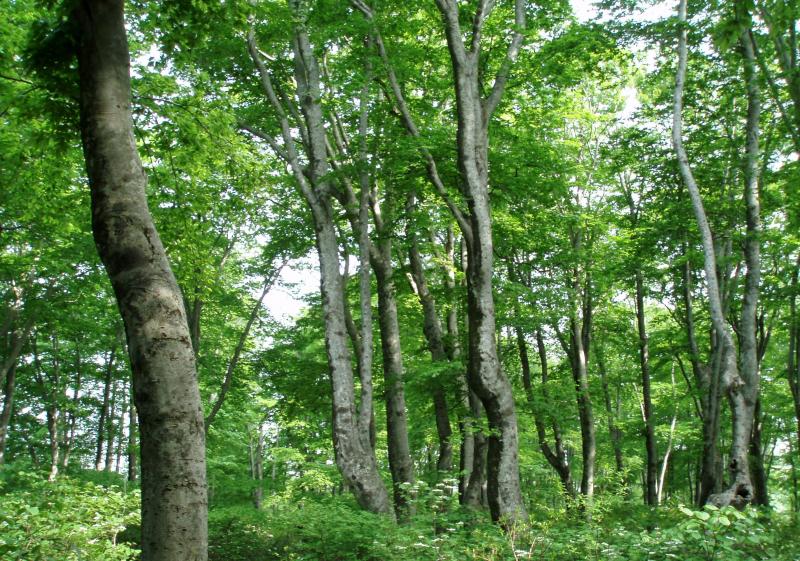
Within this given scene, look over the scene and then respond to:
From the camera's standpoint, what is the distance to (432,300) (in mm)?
14430

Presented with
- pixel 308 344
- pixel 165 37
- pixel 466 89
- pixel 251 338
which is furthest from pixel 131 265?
pixel 251 338

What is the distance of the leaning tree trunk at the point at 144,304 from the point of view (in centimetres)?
312

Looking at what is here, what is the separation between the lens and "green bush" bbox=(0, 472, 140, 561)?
215 inches

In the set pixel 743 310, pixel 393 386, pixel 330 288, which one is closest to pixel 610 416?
pixel 743 310

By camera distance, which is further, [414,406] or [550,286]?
[414,406]

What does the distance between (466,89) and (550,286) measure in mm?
7966

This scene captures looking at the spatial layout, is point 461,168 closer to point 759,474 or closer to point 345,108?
point 345,108

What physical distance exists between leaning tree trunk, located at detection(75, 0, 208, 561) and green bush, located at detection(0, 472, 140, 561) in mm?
1792

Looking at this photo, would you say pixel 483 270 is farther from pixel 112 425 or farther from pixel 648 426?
pixel 112 425

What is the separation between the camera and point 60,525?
251 inches

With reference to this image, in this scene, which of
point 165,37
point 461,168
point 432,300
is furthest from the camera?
point 432,300

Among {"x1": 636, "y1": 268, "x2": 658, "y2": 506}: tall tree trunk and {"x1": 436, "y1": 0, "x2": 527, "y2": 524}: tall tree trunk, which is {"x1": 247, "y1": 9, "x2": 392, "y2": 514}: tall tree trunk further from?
{"x1": 636, "y1": 268, "x2": 658, "y2": 506}: tall tree trunk

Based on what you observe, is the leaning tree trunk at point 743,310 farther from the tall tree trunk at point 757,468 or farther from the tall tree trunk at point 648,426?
the tall tree trunk at point 757,468

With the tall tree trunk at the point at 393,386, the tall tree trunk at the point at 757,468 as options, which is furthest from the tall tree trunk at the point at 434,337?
the tall tree trunk at the point at 757,468
